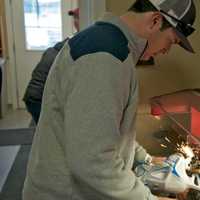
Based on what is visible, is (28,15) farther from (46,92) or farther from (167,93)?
(46,92)

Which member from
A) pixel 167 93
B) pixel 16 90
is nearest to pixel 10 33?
pixel 16 90

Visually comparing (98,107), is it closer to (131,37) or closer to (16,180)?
(131,37)

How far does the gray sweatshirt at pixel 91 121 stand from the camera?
0.92 m

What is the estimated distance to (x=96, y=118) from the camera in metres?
0.92

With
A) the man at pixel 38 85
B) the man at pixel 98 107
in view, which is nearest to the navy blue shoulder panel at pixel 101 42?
the man at pixel 98 107

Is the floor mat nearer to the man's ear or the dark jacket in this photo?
the dark jacket

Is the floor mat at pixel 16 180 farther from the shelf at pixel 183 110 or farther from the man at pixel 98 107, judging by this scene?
the man at pixel 98 107

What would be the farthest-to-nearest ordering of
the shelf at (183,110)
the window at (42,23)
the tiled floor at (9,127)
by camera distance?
the window at (42,23), the tiled floor at (9,127), the shelf at (183,110)

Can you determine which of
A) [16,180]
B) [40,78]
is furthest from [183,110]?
[16,180]

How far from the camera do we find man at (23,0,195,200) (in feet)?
3.04

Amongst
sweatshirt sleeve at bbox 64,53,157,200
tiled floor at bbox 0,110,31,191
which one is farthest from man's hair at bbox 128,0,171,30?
tiled floor at bbox 0,110,31,191

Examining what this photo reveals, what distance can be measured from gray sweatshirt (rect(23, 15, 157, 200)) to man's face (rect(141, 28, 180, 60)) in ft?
0.12

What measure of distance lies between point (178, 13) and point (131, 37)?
16 centimetres

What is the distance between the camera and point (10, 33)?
15.9 ft
